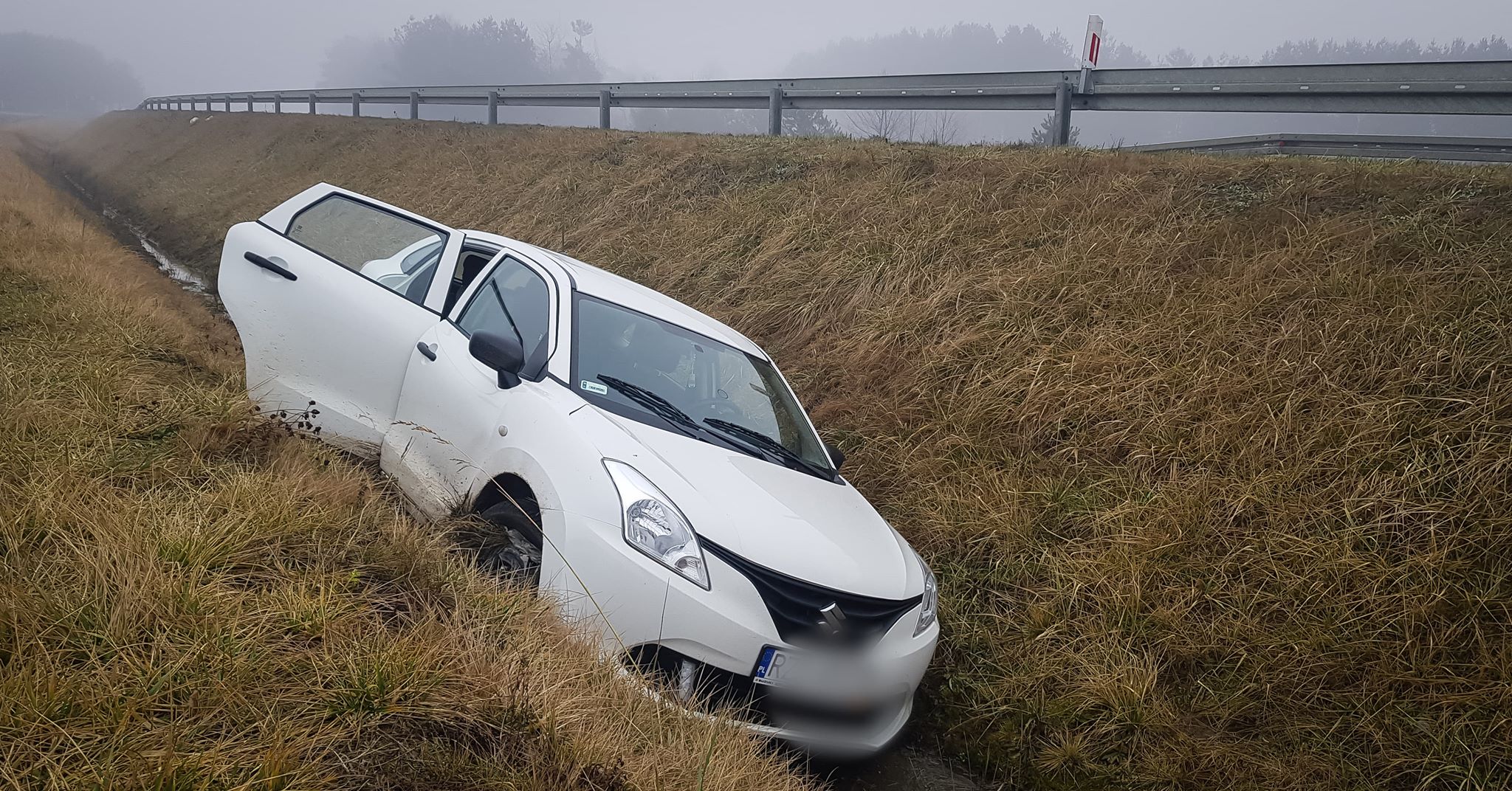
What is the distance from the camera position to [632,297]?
477cm

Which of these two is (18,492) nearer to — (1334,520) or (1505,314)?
(1334,520)

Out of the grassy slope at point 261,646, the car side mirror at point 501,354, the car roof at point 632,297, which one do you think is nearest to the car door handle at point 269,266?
the car roof at point 632,297

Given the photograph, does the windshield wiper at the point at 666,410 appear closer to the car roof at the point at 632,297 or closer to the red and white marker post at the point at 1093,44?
the car roof at the point at 632,297

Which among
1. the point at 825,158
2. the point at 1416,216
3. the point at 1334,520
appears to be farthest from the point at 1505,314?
the point at 825,158

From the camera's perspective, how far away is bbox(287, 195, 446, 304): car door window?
516cm

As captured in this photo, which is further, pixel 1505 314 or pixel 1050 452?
pixel 1050 452

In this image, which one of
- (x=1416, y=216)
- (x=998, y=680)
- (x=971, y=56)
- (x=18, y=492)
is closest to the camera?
(x=18, y=492)

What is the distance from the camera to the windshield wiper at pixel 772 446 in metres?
4.15

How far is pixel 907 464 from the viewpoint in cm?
577

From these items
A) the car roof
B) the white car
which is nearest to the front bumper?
the white car

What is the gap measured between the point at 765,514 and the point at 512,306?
77.2 inches

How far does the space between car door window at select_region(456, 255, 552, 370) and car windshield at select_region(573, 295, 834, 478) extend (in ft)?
0.76

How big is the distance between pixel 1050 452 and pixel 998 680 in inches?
68.3

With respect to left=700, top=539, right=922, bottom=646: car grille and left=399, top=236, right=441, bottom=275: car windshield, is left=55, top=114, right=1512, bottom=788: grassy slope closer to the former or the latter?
left=700, top=539, right=922, bottom=646: car grille
